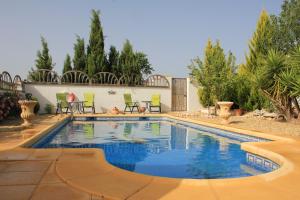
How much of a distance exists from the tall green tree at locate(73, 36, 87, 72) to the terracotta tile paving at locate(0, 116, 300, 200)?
1878cm

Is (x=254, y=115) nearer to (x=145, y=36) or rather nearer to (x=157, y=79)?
(x=157, y=79)

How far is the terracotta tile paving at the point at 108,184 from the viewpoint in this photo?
111 inches

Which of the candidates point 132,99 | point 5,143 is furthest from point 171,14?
point 5,143

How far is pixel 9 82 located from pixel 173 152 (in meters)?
8.92

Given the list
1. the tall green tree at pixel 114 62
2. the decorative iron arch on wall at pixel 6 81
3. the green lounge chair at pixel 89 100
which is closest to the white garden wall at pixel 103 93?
the green lounge chair at pixel 89 100

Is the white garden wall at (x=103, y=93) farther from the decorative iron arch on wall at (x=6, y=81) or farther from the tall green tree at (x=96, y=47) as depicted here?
the tall green tree at (x=96, y=47)

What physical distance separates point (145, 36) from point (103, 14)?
4.12 m

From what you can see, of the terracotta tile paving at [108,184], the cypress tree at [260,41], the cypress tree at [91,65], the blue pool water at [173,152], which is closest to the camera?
the terracotta tile paving at [108,184]

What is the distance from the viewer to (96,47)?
21.5m

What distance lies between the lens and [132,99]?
16.7m

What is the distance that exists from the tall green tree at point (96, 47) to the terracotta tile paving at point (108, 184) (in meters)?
17.3

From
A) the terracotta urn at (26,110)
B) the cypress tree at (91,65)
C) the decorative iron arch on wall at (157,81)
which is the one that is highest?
the cypress tree at (91,65)

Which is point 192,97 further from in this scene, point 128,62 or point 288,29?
point 288,29

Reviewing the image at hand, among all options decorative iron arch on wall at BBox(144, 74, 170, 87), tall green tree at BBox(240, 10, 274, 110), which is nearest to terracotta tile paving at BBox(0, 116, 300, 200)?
decorative iron arch on wall at BBox(144, 74, 170, 87)
